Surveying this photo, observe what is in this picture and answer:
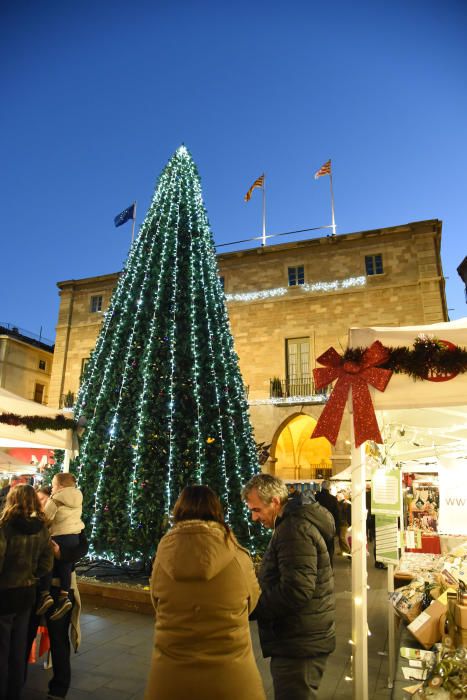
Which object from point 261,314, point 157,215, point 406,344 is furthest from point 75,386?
point 406,344

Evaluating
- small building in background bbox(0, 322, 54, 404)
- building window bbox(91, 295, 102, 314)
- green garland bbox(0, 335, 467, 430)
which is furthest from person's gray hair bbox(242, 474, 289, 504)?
small building in background bbox(0, 322, 54, 404)

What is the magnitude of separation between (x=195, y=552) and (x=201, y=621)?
25 centimetres

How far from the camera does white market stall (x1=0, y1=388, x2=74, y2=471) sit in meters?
5.49

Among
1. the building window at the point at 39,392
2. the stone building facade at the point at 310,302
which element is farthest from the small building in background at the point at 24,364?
the stone building facade at the point at 310,302

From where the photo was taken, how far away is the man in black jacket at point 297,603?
2121 millimetres

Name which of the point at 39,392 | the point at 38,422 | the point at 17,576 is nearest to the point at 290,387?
the point at 38,422

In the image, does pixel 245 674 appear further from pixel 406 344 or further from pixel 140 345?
pixel 140 345

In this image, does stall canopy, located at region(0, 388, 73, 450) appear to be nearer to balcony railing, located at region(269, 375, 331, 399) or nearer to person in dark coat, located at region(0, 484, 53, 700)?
person in dark coat, located at region(0, 484, 53, 700)

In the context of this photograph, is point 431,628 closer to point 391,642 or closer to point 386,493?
point 391,642

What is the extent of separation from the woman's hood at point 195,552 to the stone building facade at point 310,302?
15350 millimetres

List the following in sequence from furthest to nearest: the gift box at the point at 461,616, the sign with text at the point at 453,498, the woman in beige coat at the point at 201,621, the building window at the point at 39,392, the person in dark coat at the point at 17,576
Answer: the building window at the point at 39,392
the sign with text at the point at 453,498
the person in dark coat at the point at 17,576
the gift box at the point at 461,616
the woman in beige coat at the point at 201,621

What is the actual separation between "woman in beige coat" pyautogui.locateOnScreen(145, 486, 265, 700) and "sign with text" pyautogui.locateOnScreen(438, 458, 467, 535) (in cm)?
325

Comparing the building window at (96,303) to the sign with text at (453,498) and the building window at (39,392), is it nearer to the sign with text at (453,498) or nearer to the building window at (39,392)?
the building window at (39,392)

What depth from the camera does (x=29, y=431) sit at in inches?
223
